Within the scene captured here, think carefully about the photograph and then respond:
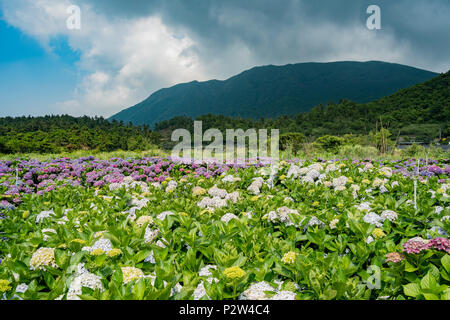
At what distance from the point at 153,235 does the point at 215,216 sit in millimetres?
566

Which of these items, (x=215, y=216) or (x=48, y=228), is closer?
(x=48, y=228)

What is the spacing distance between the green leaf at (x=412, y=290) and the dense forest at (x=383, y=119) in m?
31.3

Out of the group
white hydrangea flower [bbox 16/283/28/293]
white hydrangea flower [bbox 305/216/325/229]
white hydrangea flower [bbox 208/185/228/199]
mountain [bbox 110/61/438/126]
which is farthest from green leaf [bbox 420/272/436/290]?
mountain [bbox 110/61/438/126]

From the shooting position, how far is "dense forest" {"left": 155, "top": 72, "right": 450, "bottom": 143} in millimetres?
32062

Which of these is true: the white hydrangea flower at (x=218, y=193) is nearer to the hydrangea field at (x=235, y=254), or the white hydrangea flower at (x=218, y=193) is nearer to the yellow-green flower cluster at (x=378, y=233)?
the hydrangea field at (x=235, y=254)

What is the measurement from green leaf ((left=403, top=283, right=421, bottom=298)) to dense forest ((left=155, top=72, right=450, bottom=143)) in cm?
3129

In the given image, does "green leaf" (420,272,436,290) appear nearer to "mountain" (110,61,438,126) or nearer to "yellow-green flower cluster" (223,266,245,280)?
"yellow-green flower cluster" (223,266,245,280)

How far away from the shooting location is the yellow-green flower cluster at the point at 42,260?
1331 millimetres

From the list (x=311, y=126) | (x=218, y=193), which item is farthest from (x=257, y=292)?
(x=311, y=126)

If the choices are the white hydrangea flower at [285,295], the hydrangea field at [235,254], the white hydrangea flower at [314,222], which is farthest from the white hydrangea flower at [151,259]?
the white hydrangea flower at [314,222]

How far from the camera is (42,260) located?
134 centimetres

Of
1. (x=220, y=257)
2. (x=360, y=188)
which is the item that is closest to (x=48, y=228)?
(x=220, y=257)
